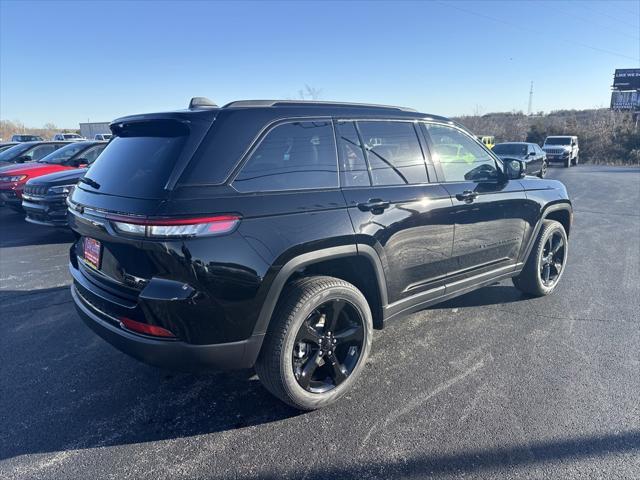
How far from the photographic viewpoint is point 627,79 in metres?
42.2

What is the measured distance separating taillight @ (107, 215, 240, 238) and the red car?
6.81 m

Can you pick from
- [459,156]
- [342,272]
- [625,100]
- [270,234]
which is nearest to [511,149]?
[459,156]

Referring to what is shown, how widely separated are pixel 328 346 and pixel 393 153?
1.54 meters

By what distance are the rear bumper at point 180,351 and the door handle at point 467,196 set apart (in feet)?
6.77

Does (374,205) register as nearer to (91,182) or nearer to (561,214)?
(91,182)

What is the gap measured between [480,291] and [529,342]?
50.9 inches

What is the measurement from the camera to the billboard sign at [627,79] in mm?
41844

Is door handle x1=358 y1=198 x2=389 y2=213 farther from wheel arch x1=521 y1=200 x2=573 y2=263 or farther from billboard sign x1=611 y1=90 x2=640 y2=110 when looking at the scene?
billboard sign x1=611 y1=90 x2=640 y2=110

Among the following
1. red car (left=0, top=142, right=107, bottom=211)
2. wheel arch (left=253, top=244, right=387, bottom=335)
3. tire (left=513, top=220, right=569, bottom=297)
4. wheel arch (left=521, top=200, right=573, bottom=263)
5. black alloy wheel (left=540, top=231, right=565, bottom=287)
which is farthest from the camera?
red car (left=0, top=142, right=107, bottom=211)

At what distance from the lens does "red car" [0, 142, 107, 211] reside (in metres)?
8.32

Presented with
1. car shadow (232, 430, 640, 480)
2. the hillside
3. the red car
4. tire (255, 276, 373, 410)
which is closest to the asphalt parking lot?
car shadow (232, 430, 640, 480)

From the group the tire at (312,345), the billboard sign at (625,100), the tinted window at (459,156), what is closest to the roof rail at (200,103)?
the tire at (312,345)

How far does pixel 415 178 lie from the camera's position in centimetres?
330

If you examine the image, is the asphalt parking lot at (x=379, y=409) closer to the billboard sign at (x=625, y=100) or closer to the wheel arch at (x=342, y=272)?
the wheel arch at (x=342, y=272)
